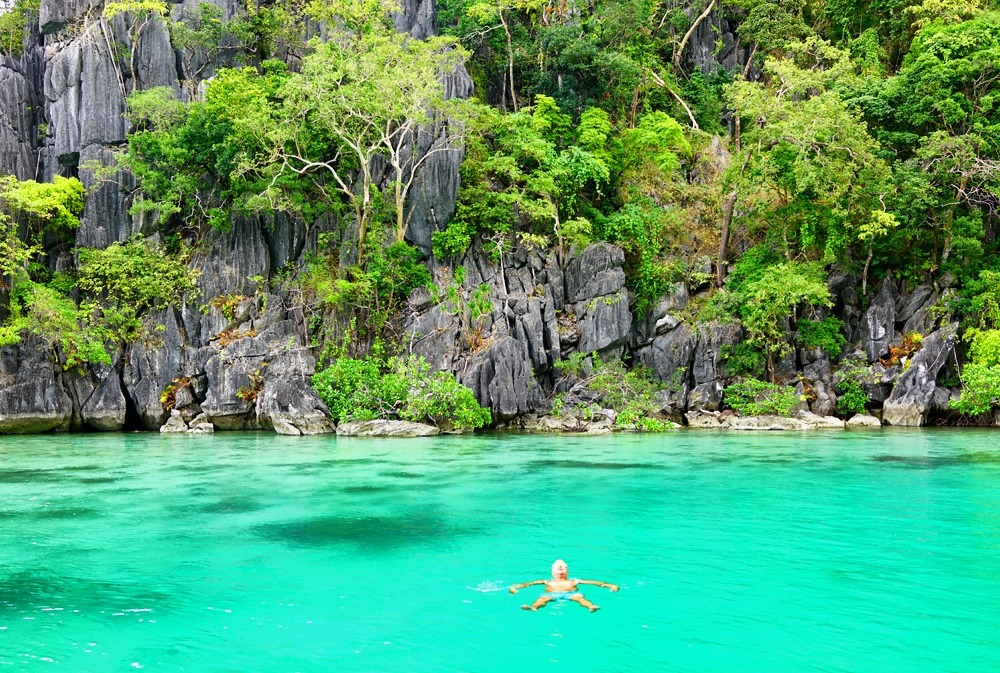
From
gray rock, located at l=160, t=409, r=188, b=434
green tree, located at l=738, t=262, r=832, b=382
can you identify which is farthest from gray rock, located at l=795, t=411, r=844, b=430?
gray rock, located at l=160, t=409, r=188, b=434

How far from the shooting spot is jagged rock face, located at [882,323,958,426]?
75.2ft

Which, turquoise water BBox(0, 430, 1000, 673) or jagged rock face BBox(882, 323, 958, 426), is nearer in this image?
turquoise water BBox(0, 430, 1000, 673)

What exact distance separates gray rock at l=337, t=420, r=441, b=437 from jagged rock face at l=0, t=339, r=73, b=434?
31.7 ft

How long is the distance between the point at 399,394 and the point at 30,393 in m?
11.9

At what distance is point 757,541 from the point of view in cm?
847

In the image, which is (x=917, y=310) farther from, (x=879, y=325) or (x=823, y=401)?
(x=823, y=401)

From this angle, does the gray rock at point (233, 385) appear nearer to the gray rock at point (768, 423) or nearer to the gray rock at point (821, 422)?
the gray rock at point (768, 423)

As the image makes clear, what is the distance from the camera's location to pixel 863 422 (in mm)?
23297

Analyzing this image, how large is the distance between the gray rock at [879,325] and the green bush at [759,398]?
124 inches

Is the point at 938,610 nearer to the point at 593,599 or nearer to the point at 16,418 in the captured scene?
the point at 593,599

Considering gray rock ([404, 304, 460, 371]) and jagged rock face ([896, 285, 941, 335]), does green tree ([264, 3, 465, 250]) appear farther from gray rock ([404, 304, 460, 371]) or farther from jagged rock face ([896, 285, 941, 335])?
jagged rock face ([896, 285, 941, 335])

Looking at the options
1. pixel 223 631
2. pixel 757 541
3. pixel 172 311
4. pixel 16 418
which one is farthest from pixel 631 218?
pixel 223 631

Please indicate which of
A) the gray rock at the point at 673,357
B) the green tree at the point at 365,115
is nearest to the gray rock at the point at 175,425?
the green tree at the point at 365,115

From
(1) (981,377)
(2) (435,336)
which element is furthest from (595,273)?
(1) (981,377)
